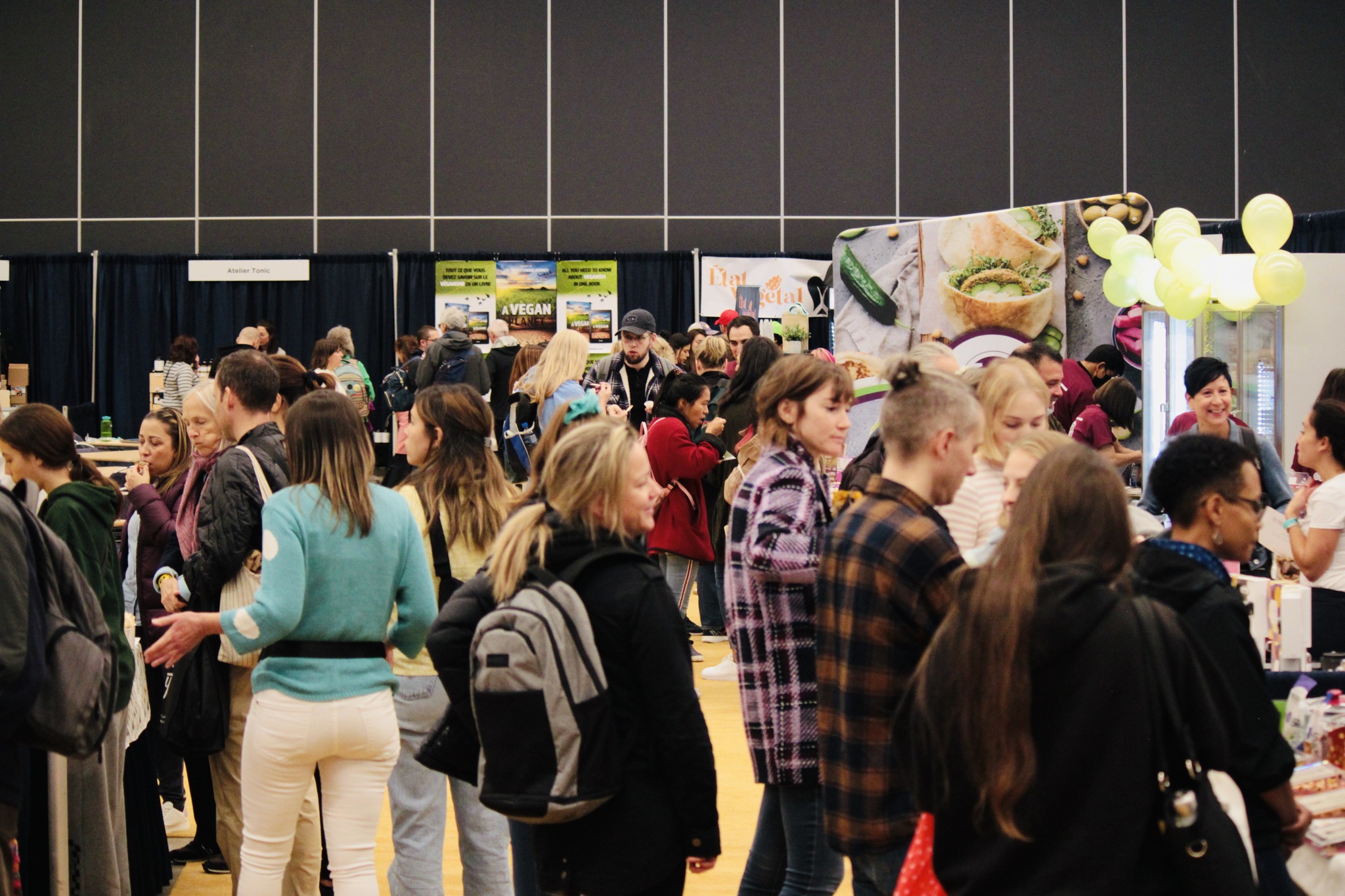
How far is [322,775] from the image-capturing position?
2891mm

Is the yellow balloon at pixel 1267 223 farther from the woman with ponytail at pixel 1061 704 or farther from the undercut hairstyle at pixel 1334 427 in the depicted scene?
the woman with ponytail at pixel 1061 704

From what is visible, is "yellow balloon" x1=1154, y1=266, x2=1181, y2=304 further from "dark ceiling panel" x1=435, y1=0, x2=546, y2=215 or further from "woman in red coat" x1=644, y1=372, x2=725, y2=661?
"dark ceiling panel" x1=435, y1=0, x2=546, y2=215

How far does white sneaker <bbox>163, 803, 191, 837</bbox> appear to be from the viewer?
13.8 ft

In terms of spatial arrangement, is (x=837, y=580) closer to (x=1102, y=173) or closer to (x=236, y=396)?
(x=236, y=396)

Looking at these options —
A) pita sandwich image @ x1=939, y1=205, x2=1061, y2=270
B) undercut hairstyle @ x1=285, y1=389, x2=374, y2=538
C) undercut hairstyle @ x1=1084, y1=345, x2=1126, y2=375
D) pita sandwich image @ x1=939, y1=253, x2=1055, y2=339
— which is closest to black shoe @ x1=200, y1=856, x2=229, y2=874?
undercut hairstyle @ x1=285, y1=389, x2=374, y2=538

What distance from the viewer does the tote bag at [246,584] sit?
10.2 feet

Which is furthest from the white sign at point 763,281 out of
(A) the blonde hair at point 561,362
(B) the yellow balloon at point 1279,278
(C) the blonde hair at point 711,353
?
(A) the blonde hair at point 561,362

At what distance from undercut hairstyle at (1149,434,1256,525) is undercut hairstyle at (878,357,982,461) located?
0.34 metres

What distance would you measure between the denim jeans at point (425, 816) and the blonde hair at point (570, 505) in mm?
902

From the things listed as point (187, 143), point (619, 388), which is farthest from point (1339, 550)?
point (187, 143)

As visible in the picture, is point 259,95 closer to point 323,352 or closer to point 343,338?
point 343,338

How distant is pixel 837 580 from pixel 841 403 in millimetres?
744

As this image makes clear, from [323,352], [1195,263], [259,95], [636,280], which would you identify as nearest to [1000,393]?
Result: [1195,263]

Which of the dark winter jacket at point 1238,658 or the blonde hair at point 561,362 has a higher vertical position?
the blonde hair at point 561,362
